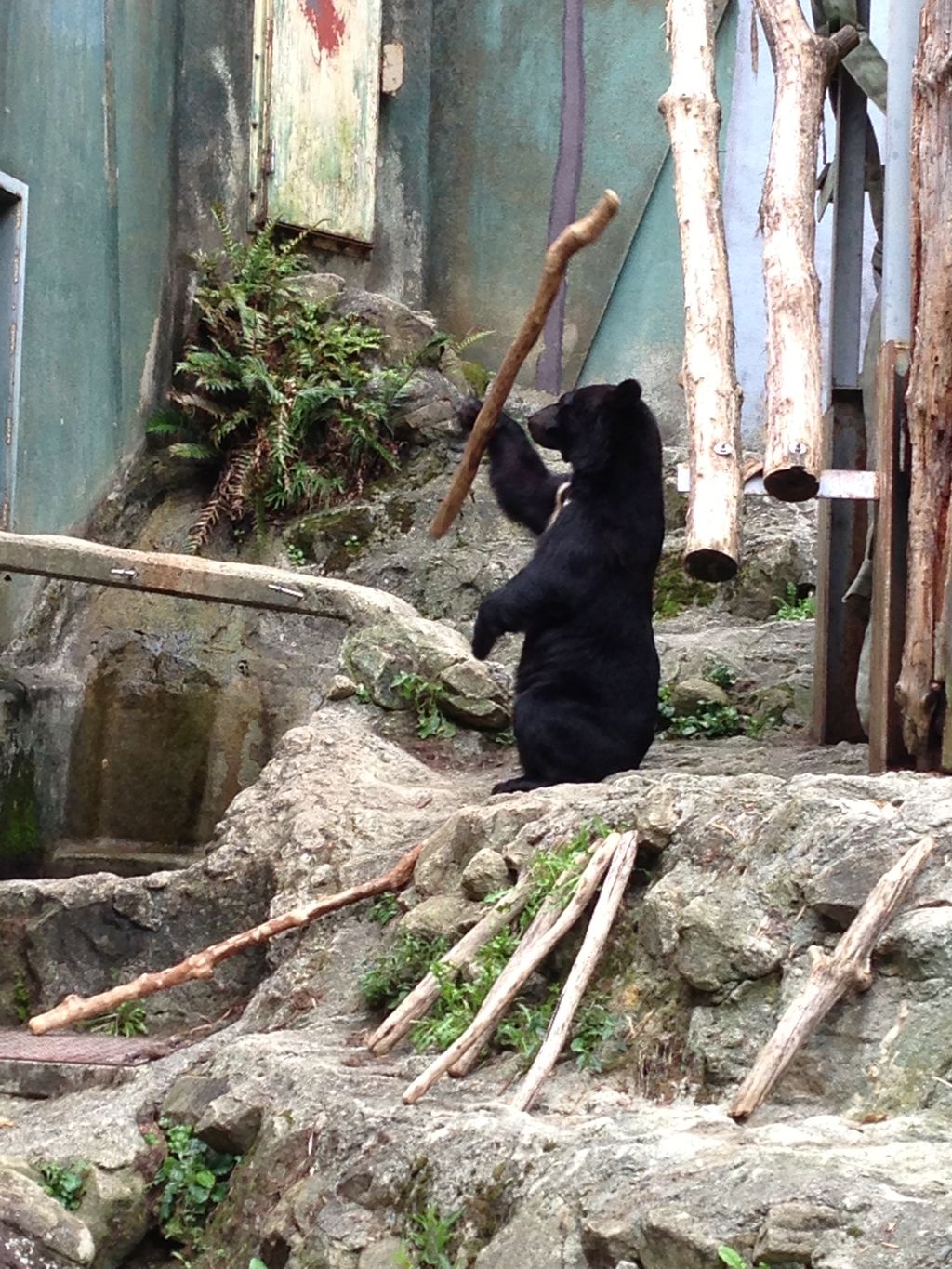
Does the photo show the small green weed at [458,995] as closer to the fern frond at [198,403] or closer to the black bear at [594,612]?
the black bear at [594,612]

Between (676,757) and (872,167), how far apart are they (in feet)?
9.50

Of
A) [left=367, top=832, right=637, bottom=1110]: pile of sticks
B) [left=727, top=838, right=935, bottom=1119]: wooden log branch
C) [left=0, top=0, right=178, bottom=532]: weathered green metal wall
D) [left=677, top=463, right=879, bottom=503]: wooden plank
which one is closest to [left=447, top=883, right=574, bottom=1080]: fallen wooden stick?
[left=367, top=832, right=637, bottom=1110]: pile of sticks

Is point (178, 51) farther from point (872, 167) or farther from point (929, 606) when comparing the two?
point (929, 606)

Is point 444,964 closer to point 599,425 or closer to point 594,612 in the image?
point 594,612

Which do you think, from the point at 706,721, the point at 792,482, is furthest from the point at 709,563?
the point at 706,721

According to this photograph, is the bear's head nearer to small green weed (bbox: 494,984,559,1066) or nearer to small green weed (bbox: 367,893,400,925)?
small green weed (bbox: 367,893,400,925)

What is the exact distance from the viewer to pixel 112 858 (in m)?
8.66

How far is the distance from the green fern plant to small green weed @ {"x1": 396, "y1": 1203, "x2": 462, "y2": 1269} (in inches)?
293

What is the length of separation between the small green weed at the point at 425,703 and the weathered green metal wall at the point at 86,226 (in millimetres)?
2632

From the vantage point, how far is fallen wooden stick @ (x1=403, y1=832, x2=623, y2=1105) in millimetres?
4574

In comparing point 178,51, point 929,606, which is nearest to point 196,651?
point 178,51

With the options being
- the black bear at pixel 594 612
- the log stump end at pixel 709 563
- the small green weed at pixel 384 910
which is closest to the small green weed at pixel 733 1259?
the log stump end at pixel 709 563

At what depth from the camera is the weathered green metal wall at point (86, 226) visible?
951 cm

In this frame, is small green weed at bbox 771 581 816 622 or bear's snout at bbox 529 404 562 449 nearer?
bear's snout at bbox 529 404 562 449
